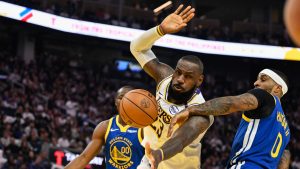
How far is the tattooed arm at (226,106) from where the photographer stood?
10.7 ft

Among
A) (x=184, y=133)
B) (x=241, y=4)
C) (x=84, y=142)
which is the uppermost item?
(x=241, y=4)

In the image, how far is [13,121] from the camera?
1277 cm

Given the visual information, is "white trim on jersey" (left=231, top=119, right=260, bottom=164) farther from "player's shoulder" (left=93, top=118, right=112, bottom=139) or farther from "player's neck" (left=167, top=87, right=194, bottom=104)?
"player's shoulder" (left=93, top=118, right=112, bottom=139)

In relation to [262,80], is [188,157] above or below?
below

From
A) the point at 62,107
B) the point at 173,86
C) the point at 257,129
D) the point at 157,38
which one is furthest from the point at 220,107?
the point at 62,107

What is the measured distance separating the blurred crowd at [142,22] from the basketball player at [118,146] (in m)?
12.1

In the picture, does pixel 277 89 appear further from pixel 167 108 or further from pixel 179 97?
pixel 167 108

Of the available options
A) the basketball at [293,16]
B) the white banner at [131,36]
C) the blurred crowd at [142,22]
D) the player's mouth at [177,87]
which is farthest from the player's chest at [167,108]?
the blurred crowd at [142,22]

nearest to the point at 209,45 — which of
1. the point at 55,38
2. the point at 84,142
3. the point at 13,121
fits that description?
the point at 55,38

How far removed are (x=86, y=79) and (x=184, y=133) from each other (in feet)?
50.7

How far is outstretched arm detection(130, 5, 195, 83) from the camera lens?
13.1 feet

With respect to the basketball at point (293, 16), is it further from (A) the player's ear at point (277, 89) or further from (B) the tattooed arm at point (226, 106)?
(A) the player's ear at point (277, 89)

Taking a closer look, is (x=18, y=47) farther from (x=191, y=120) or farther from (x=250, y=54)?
(x=191, y=120)

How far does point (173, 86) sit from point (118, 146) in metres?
1.43
